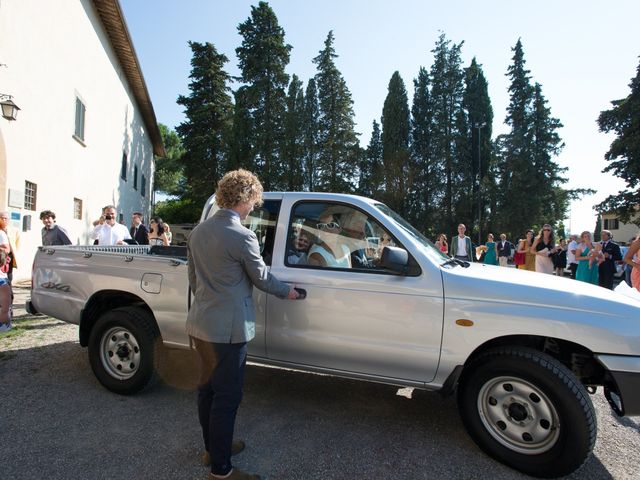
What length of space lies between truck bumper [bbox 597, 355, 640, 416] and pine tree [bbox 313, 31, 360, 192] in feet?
120

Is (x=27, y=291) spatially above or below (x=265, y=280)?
below

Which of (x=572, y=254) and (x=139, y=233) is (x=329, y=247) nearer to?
(x=139, y=233)

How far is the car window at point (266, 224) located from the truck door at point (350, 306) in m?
0.15

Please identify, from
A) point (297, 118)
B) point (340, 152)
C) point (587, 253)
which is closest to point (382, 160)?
point (340, 152)

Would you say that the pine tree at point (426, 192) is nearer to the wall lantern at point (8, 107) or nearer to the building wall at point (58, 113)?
the building wall at point (58, 113)

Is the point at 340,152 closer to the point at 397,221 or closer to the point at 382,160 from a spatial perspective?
the point at 382,160

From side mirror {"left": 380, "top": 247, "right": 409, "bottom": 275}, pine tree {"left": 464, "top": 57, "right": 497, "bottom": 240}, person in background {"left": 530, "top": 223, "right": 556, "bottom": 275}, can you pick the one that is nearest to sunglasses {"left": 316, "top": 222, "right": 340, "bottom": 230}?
side mirror {"left": 380, "top": 247, "right": 409, "bottom": 275}

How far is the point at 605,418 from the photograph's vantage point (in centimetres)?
382

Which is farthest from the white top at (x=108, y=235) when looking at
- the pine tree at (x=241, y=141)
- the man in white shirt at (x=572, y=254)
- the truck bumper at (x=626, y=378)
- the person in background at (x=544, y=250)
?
the pine tree at (x=241, y=141)

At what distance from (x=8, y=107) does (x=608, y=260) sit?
1363 centimetres

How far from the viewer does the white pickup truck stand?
275 centimetres

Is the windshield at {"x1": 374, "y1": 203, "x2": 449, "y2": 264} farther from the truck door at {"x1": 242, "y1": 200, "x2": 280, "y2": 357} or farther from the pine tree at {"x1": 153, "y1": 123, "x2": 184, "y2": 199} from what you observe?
the pine tree at {"x1": 153, "y1": 123, "x2": 184, "y2": 199}

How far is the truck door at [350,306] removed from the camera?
3078 mm

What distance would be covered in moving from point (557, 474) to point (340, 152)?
124 ft
